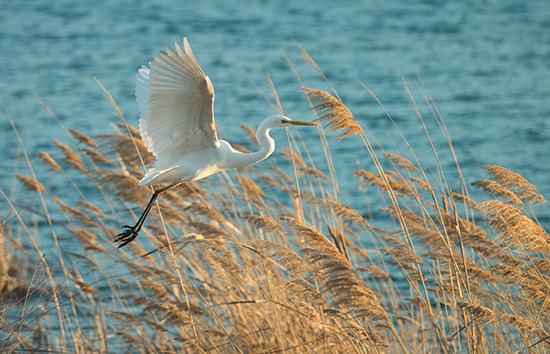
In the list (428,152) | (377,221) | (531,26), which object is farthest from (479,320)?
(531,26)

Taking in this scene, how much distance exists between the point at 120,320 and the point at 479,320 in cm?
175

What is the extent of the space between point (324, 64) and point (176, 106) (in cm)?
934

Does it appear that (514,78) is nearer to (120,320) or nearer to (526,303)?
(526,303)

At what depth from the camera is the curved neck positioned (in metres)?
2.43

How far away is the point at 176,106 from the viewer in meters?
2.39

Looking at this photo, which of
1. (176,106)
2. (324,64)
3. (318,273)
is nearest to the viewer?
(176,106)

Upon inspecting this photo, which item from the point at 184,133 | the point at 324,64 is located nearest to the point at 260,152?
the point at 184,133

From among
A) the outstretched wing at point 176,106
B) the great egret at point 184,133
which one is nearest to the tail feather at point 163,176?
the great egret at point 184,133

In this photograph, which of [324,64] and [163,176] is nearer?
[163,176]

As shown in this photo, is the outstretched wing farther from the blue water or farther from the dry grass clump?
the blue water

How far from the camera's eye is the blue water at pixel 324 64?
8562mm

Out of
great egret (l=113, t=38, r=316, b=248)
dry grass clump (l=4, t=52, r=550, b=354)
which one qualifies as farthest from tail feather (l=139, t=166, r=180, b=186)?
dry grass clump (l=4, t=52, r=550, b=354)

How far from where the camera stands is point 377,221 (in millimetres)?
6395

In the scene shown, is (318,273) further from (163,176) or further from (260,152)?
(163,176)
